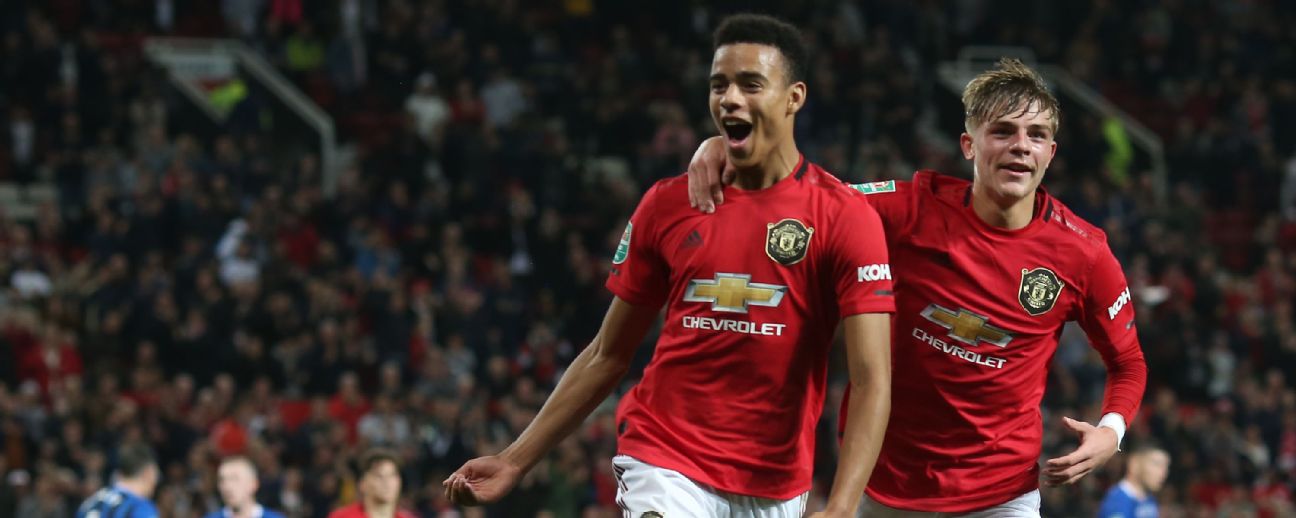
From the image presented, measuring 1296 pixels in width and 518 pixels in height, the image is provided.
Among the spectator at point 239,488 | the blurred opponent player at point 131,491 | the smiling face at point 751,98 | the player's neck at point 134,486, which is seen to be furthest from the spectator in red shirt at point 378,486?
the smiling face at point 751,98

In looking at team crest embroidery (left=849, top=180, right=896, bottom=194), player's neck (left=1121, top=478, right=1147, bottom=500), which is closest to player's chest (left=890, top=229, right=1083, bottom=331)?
team crest embroidery (left=849, top=180, right=896, bottom=194)

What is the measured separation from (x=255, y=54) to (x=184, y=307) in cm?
586

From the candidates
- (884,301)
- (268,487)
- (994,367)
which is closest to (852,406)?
(884,301)

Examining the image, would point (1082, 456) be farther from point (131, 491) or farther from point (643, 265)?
point (131, 491)

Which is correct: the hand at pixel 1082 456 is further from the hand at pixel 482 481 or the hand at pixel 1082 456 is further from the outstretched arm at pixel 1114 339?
the hand at pixel 482 481

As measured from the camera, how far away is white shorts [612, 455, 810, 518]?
473 centimetres

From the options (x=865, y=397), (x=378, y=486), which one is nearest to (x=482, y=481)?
(x=865, y=397)

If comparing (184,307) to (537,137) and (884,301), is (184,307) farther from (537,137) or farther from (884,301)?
(884,301)

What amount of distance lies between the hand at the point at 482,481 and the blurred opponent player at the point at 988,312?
4.45ft

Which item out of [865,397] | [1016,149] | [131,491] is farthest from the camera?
[131,491]

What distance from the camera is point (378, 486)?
9.45 metres

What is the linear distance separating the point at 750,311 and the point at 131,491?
6.64 m

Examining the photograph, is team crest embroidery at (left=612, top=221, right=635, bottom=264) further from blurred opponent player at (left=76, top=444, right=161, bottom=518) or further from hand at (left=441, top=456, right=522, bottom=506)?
blurred opponent player at (left=76, top=444, right=161, bottom=518)

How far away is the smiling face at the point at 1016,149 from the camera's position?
5402 millimetres
